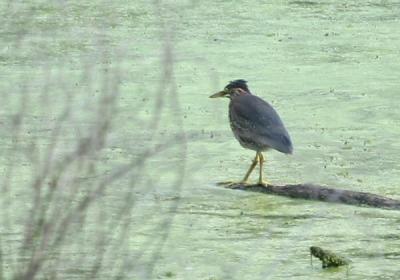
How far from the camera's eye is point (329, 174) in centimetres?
550

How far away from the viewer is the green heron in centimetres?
541

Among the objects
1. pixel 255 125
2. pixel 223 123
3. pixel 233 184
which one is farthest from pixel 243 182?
pixel 223 123

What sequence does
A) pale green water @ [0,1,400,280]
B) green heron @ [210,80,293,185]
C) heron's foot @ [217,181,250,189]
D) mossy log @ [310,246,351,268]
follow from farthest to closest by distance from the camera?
green heron @ [210,80,293,185] < heron's foot @ [217,181,250,189] < pale green water @ [0,1,400,280] < mossy log @ [310,246,351,268]

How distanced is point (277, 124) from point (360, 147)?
54cm

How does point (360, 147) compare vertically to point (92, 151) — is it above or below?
below

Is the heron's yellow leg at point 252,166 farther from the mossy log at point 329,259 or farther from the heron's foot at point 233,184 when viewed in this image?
the mossy log at point 329,259

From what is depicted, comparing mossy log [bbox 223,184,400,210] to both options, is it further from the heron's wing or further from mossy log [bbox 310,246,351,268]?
mossy log [bbox 310,246,351,268]

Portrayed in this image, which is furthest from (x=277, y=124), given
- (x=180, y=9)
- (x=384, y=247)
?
(x=180, y=9)

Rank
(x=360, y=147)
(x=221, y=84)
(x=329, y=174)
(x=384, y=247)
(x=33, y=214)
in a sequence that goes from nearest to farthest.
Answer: (x=33, y=214)
(x=384, y=247)
(x=329, y=174)
(x=360, y=147)
(x=221, y=84)

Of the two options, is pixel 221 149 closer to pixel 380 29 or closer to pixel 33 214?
pixel 380 29

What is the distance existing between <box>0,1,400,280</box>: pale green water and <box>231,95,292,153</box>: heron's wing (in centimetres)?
15

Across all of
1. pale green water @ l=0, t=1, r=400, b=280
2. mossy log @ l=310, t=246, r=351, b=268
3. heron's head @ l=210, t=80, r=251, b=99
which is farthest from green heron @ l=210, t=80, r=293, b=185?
mossy log @ l=310, t=246, r=351, b=268

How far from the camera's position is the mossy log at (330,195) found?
4.92 meters

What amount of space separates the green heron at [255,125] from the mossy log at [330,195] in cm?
10
